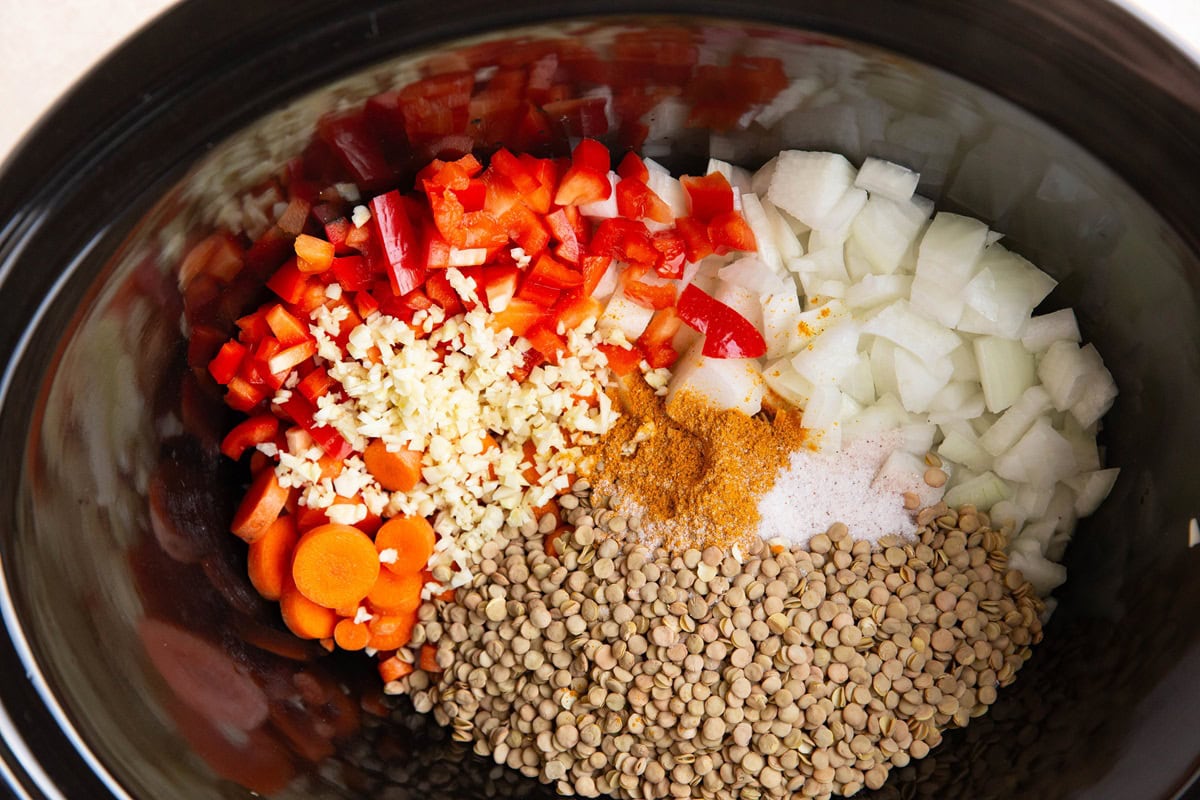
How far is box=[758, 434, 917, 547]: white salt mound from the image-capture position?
64.0 inches

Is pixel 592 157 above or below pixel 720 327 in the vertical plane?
above

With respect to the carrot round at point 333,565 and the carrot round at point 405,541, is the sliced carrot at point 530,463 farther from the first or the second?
the carrot round at point 333,565

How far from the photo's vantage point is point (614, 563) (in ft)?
5.31

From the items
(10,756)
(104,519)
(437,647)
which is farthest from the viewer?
(437,647)

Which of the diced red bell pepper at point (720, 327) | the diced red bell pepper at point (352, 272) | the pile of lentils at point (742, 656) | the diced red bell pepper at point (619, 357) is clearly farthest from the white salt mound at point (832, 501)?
the diced red bell pepper at point (352, 272)

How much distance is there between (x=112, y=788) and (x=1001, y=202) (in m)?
1.67

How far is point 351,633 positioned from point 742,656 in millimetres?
713

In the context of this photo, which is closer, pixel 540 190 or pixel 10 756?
pixel 10 756

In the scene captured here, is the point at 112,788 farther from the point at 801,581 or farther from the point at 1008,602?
the point at 1008,602

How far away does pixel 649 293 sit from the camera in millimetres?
1645

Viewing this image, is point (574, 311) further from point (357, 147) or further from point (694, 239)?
point (357, 147)

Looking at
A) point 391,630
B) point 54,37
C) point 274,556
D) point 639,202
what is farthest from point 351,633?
point 54,37

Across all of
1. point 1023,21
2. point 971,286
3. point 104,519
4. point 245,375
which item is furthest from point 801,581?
point 104,519

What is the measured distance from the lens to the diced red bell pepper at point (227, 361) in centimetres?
160
